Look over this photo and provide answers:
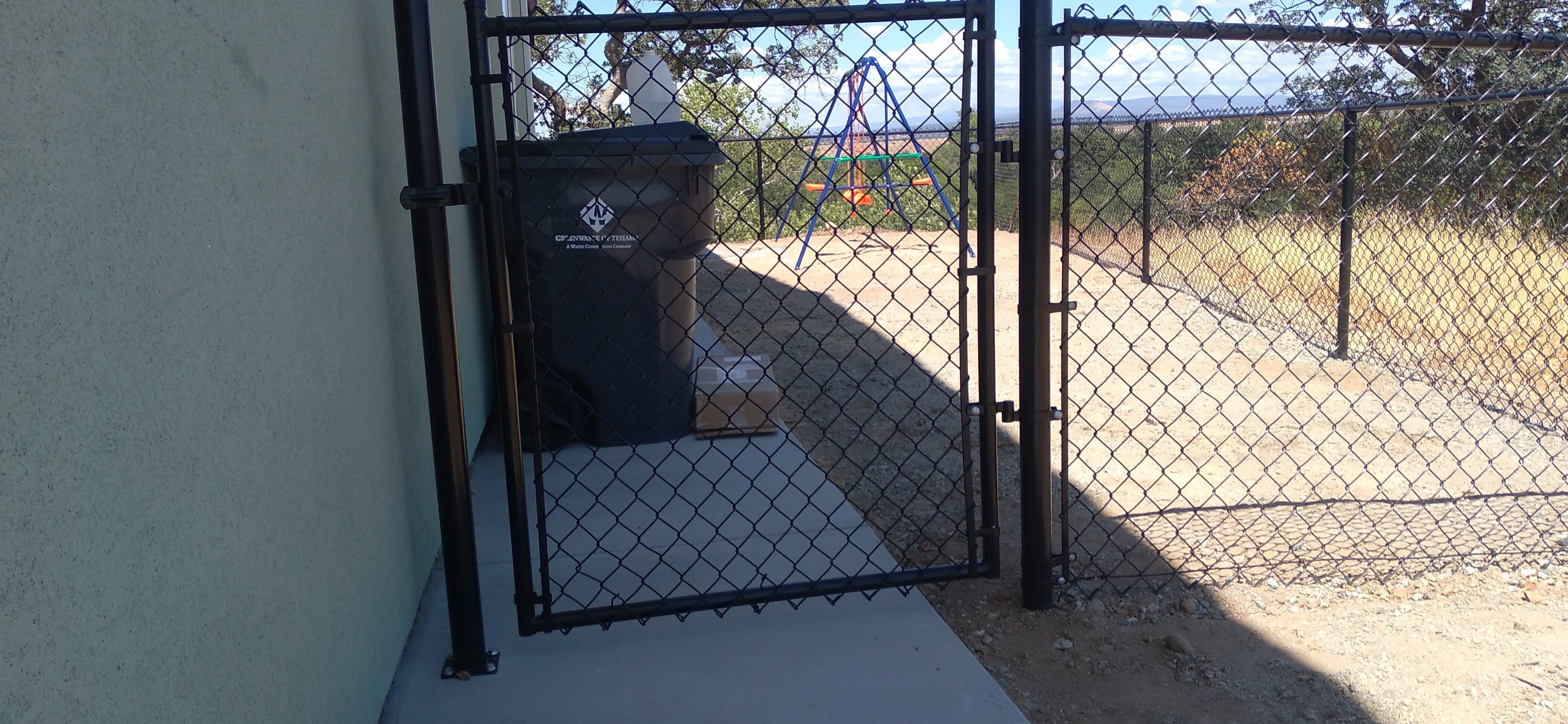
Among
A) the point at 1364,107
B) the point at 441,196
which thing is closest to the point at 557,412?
the point at 441,196

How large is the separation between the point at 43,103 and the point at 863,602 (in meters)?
2.26

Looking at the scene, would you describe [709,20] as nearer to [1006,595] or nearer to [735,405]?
[1006,595]

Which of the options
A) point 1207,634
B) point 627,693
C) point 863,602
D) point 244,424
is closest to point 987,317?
point 863,602

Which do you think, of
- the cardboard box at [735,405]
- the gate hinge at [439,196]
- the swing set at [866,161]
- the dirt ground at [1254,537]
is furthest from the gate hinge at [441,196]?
the swing set at [866,161]

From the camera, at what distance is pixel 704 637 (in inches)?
109

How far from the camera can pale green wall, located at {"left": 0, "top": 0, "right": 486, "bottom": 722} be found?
1.05m

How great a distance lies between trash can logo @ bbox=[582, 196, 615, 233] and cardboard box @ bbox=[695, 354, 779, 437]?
2.20ft

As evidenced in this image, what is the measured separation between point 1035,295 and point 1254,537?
52.5 inches

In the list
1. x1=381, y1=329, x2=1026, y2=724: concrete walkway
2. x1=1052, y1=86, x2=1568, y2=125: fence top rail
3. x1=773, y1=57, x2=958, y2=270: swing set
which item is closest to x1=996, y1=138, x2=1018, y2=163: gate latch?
x1=1052, y1=86, x2=1568, y2=125: fence top rail

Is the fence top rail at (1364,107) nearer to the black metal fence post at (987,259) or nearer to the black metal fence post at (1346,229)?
the black metal fence post at (1346,229)

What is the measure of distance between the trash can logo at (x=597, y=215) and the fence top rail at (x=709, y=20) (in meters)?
1.58

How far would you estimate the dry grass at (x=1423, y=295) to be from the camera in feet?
17.0

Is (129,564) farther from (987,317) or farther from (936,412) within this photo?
(936,412)

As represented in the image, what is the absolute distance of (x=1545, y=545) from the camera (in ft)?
10.8
